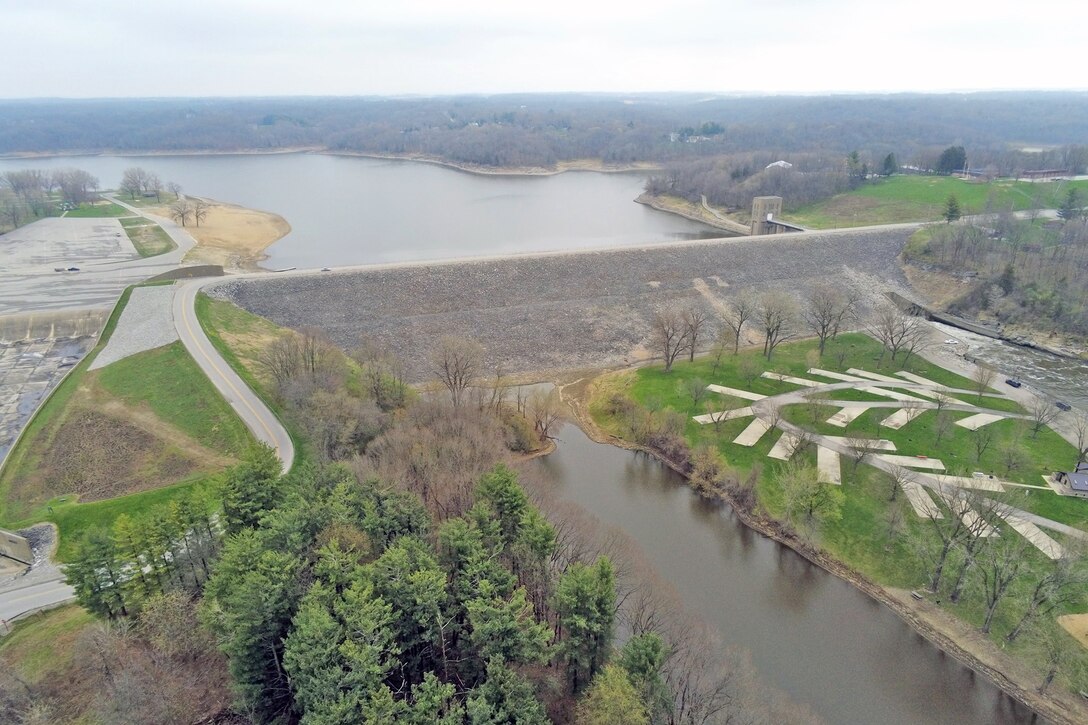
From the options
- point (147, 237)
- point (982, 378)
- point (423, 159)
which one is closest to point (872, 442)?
point (982, 378)

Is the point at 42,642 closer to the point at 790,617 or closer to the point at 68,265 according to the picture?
the point at 790,617

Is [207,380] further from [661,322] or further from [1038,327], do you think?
[1038,327]

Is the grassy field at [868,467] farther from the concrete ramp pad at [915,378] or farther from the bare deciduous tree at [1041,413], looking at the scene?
the concrete ramp pad at [915,378]

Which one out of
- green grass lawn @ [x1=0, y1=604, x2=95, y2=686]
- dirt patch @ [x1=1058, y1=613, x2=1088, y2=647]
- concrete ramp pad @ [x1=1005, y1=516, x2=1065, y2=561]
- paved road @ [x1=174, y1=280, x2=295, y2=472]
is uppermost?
paved road @ [x1=174, y1=280, x2=295, y2=472]

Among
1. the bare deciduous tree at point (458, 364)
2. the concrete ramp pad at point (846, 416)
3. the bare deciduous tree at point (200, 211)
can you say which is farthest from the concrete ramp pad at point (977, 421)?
the bare deciduous tree at point (200, 211)

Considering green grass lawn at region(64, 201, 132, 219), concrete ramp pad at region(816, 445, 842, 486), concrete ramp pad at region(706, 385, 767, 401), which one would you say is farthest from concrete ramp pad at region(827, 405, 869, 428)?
green grass lawn at region(64, 201, 132, 219)

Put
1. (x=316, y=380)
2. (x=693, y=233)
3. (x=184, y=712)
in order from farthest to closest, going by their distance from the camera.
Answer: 1. (x=693, y=233)
2. (x=316, y=380)
3. (x=184, y=712)

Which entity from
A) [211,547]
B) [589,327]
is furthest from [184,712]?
[589,327]

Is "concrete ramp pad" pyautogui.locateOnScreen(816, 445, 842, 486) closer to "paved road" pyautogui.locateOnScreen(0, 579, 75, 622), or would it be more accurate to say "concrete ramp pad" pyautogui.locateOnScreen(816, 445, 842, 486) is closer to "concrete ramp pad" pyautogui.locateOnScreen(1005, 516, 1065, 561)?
"concrete ramp pad" pyautogui.locateOnScreen(1005, 516, 1065, 561)
